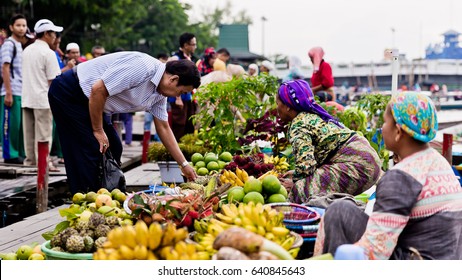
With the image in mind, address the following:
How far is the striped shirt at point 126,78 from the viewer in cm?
584

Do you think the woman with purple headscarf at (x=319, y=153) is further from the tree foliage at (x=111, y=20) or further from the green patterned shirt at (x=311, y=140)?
the tree foliage at (x=111, y=20)

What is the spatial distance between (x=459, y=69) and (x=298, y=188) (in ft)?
255


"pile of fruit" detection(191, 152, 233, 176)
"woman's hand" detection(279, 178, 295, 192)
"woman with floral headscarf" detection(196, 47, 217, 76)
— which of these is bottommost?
"pile of fruit" detection(191, 152, 233, 176)

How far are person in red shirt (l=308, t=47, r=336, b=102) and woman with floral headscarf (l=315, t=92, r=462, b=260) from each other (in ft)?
26.4

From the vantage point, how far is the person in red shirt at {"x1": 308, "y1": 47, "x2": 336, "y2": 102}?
1165cm

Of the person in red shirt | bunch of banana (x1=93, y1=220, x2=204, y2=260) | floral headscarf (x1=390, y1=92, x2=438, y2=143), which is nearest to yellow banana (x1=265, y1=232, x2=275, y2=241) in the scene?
bunch of banana (x1=93, y1=220, x2=204, y2=260)

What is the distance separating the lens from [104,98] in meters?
5.92

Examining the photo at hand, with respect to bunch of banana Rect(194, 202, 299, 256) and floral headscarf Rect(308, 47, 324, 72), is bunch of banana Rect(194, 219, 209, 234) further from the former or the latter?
floral headscarf Rect(308, 47, 324, 72)

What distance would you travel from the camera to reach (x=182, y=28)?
4281 centimetres

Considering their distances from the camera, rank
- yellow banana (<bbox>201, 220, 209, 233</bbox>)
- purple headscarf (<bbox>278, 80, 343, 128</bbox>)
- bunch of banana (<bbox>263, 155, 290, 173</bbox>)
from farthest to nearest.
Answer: bunch of banana (<bbox>263, 155, 290, 173</bbox>)
purple headscarf (<bbox>278, 80, 343, 128</bbox>)
yellow banana (<bbox>201, 220, 209, 233</bbox>)

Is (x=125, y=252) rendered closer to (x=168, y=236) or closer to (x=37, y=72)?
(x=168, y=236)

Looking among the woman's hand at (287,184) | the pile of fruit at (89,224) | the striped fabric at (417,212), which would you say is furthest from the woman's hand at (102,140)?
the striped fabric at (417,212)
